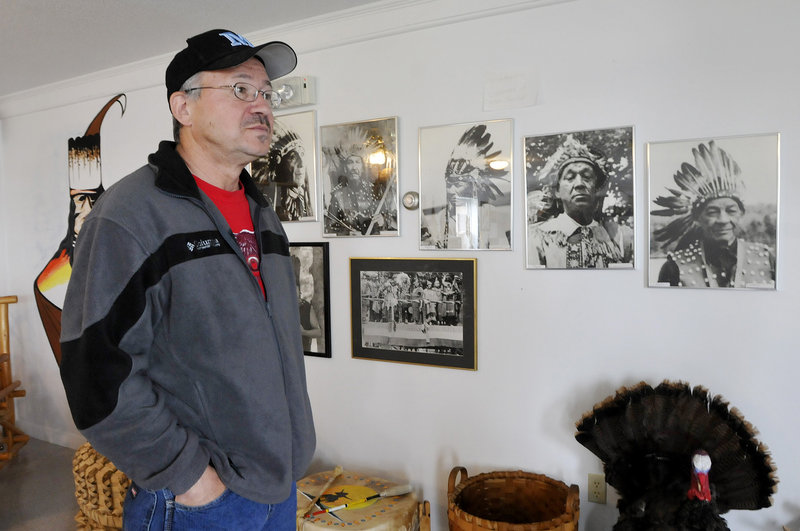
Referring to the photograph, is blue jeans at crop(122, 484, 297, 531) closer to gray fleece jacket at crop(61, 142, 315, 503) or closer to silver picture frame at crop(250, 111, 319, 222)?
gray fleece jacket at crop(61, 142, 315, 503)

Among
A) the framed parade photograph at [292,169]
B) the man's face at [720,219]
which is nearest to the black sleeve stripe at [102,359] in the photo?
the framed parade photograph at [292,169]

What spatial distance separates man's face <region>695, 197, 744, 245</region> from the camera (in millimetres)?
1958

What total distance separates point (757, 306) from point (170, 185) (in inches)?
75.7

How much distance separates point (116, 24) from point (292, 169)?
1.09 metres

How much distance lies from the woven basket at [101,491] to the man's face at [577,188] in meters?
2.11

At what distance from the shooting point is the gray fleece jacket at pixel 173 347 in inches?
41.5

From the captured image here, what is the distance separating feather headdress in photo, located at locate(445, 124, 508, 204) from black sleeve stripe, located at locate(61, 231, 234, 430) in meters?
1.54

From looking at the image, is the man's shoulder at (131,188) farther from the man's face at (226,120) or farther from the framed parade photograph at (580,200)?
the framed parade photograph at (580,200)

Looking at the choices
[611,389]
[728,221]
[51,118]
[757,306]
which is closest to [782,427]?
[757,306]

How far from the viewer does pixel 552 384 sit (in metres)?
2.27

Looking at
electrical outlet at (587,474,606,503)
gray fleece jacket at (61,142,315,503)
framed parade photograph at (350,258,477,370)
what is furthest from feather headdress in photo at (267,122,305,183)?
electrical outlet at (587,474,606,503)

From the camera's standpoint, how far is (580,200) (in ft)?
7.15

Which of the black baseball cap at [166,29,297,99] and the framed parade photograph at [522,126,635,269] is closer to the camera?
the black baseball cap at [166,29,297,99]

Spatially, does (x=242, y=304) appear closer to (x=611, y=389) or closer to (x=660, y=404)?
(x=660, y=404)
